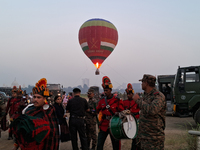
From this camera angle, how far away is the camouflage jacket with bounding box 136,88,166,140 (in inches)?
139

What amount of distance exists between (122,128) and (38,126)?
2.23 m

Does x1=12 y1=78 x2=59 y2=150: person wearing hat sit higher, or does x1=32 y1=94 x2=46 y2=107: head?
x1=32 y1=94 x2=46 y2=107: head

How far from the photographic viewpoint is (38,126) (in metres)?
2.88

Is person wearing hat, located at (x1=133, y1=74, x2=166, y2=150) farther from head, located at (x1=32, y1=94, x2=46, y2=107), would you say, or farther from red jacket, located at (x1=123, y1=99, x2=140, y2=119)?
red jacket, located at (x1=123, y1=99, x2=140, y2=119)

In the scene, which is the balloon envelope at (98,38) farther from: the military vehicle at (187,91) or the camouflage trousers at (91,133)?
the camouflage trousers at (91,133)

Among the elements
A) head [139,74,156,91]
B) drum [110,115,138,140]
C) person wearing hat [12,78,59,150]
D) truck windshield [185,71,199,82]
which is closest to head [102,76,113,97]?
drum [110,115,138,140]

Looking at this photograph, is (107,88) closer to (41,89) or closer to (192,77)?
(41,89)

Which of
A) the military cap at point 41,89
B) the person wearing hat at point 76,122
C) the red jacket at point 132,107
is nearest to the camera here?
the military cap at point 41,89

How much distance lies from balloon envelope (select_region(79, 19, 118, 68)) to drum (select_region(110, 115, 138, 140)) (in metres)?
23.7

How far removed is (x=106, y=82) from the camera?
18.0ft

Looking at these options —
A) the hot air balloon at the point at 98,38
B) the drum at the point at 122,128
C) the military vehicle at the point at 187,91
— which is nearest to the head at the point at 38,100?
the drum at the point at 122,128

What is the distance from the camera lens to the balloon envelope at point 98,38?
27922 mm

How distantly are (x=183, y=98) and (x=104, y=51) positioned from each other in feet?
62.2

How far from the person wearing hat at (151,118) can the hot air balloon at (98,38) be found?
80.6ft
